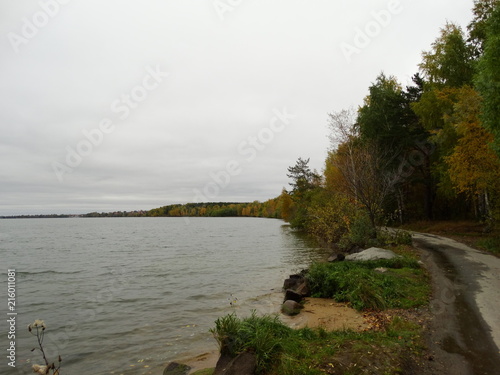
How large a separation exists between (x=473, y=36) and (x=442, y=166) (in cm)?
957

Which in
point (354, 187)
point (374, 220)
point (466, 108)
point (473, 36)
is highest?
point (473, 36)

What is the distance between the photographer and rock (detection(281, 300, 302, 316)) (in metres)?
11.5

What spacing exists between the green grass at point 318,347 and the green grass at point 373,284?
2.38 meters

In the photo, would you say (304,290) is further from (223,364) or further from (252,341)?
(223,364)

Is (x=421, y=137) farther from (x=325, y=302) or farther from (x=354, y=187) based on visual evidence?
(x=325, y=302)

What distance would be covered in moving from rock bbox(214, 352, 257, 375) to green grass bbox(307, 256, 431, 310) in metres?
5.57

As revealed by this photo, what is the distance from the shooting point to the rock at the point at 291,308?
1146 cm

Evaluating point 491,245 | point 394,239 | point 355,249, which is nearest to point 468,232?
point 491,245

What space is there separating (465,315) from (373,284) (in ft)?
10.0

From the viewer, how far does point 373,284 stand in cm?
1123

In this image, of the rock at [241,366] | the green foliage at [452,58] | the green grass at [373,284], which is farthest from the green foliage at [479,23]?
the rock at [241,366]

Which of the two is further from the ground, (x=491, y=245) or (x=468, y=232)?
(x=468, y=232)

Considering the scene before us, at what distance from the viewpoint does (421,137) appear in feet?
104

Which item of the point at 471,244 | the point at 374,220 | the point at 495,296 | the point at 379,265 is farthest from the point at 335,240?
the point at 495,296
